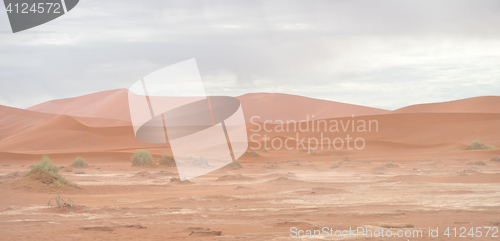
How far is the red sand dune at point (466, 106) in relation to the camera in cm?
7675

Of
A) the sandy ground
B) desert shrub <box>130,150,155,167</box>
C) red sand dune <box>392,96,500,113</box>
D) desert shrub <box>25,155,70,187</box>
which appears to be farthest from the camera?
red sand dune <box>392,96,500,113</box>

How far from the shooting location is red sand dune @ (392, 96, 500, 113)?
252 ft

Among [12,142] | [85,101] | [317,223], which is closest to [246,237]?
[317,223]

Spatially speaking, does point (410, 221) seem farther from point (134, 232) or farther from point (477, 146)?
point (477, 146)

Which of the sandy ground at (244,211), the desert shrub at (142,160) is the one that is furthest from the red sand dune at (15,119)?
the sandy ground at (244,211)

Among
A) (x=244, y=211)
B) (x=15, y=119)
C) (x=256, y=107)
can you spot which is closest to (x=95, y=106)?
(x=15, y=119)

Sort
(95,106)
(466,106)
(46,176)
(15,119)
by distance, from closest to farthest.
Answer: (46,176) < (466,106) < (15,119) < (95,106)

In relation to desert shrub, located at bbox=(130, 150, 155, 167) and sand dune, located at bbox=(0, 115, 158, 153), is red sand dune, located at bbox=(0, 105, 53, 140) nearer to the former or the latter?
sand dune, located at bbox=(0, 115, 158, 153)

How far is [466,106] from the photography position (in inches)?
3231

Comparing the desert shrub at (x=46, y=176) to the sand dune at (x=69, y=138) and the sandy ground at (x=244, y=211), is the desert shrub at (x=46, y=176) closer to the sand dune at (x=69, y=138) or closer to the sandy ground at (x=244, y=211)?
the sandy ground at (x=244, y=211)

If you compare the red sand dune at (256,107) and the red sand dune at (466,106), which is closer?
the red sand dune at (466,106)

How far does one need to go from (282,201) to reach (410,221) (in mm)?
4934

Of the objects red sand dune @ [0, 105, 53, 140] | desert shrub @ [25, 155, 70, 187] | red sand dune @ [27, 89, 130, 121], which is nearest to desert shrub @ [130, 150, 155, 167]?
desert shrub @ [25, 155, 70, 187]

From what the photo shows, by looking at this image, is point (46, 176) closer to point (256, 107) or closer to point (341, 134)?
point (341, 134)
